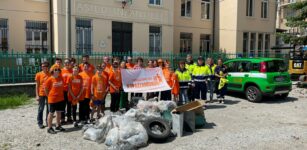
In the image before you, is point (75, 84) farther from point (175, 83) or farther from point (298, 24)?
point (298, 24)

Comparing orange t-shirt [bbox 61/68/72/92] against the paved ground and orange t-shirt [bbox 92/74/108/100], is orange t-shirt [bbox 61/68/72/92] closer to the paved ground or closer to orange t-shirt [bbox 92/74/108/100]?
orange t-shirt [bbox 92/74/108/100]

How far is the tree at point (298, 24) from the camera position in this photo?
15.6 m

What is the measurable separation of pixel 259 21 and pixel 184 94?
1698 centimetres

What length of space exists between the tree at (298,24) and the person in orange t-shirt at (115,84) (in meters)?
12.2

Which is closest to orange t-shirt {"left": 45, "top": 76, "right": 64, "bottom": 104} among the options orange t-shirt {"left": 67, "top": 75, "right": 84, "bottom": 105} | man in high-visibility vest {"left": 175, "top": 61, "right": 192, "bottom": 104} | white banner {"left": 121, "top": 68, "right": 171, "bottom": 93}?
orange t-shirt {"left": 67, "top": 75, "right": 84, "bottom": 105}

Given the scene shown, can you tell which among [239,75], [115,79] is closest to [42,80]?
[115,79]

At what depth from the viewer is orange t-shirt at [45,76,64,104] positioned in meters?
6.49

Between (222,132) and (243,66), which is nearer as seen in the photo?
(222,132)

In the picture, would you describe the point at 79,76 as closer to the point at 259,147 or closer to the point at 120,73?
the point at 120,73

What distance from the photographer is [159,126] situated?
6348 millimetres

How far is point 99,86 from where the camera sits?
724cm

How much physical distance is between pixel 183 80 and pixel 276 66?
4.13 meters

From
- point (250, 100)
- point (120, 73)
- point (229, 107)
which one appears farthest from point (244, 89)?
point (120, 73)

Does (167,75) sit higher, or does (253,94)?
(167,75)
